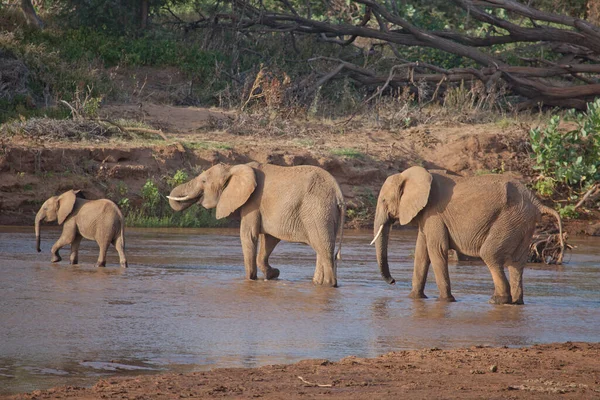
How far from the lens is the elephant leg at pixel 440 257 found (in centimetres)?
1144

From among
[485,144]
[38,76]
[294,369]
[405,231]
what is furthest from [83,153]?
[294,369]

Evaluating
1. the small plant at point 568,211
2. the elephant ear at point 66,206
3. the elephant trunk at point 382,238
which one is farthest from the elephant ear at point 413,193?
the small plant at point 568,211

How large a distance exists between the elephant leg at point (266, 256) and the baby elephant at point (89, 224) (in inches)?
67.4

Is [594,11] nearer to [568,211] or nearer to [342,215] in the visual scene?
[568,211]

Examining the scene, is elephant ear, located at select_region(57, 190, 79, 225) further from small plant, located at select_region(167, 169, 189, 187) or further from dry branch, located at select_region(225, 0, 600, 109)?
dry branch, located at select_region(225, 0, 600, 109)

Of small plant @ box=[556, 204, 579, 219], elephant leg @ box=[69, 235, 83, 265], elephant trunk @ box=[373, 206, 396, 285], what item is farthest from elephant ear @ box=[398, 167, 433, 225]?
small plant @ box=[556, 204, 579, 219]

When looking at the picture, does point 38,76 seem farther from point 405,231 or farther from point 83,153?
point 405,231

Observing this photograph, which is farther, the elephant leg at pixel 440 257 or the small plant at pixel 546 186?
the small plant at pixel 546 186

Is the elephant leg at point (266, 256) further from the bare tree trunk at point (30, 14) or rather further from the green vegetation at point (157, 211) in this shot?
the bare tree trunk at point (30, 14)

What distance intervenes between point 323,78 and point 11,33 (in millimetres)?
7232

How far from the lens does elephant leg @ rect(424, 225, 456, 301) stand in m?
11.4

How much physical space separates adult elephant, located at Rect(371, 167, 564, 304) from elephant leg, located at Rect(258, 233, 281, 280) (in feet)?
6.78

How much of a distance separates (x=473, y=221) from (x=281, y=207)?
247cm

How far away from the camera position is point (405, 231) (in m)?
21.3
